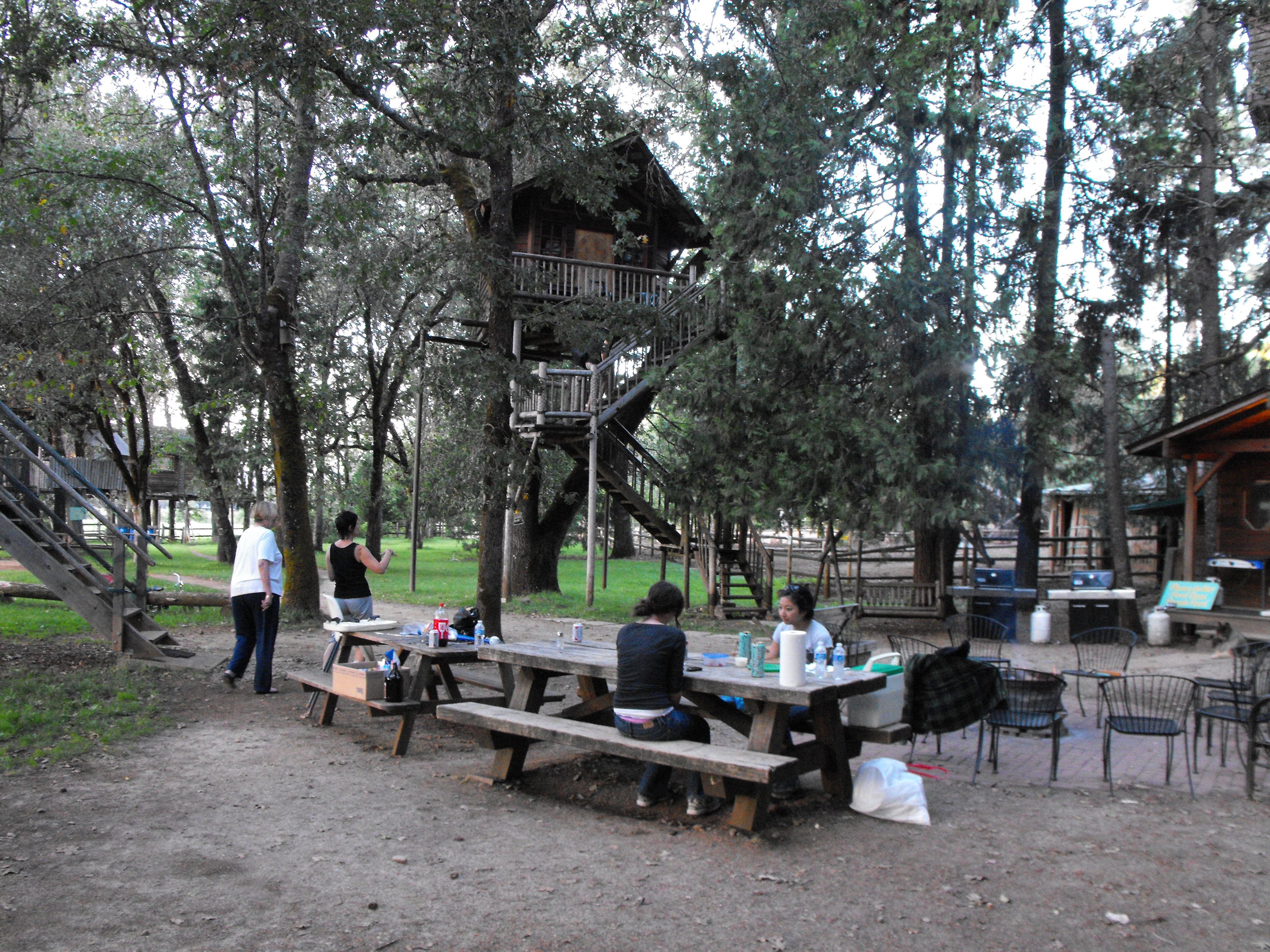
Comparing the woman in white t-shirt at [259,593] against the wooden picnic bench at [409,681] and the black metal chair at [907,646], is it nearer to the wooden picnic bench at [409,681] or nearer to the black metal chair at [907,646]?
the wooden picnic bench at [409,681]

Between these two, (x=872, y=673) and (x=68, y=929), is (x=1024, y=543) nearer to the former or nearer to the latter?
(x=872, y=673)

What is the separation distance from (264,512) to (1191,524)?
14.3m

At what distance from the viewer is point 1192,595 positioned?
48.7 ft

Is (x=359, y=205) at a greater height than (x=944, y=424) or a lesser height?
greater

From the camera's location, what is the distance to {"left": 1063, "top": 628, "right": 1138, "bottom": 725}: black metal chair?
8.41 meters

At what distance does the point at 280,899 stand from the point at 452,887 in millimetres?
772

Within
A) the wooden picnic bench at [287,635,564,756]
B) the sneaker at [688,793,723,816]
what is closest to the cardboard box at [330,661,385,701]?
the wooden picnic bench at [287,635,564,756]

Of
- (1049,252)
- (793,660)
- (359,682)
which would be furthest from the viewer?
(1049,252)

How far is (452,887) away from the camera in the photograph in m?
4.44

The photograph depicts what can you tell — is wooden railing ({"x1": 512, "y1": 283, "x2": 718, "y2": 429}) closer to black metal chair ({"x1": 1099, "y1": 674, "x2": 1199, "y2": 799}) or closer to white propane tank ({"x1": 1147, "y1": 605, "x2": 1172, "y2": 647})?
black metal chair ({"x1": 1099, "y1": 674, "x2": 1199, "y2": 799})

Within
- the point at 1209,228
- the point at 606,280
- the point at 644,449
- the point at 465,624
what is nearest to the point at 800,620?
the point at 465,624

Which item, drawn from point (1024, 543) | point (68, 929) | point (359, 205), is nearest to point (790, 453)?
point (1024, 543)

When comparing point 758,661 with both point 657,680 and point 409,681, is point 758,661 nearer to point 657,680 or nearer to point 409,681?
point 657,680

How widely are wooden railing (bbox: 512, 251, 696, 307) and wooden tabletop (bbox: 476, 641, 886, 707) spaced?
10847 millimetres
